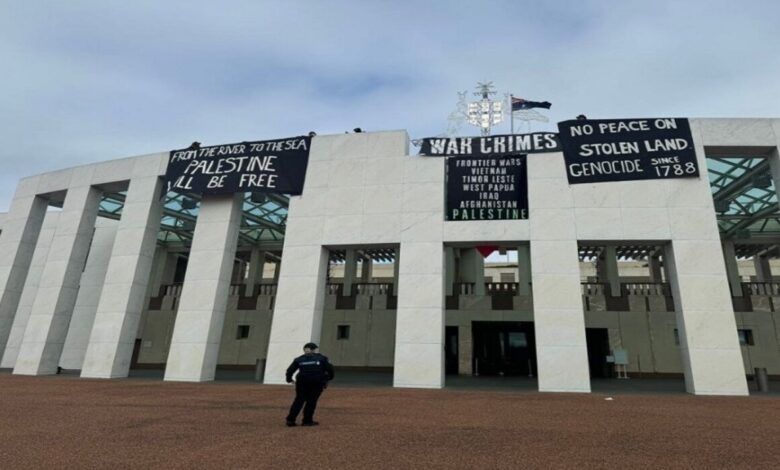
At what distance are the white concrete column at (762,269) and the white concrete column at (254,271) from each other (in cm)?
3854

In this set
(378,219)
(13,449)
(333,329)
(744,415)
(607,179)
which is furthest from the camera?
(333,329)

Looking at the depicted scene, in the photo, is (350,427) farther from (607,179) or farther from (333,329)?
(333,329)

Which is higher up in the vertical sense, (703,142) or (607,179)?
(703,142)

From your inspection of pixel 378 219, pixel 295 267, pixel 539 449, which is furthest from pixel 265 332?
pixel 539 449

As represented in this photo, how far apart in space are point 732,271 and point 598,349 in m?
11.2

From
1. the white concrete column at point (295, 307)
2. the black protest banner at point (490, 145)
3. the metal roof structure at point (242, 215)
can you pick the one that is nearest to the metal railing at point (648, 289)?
the black protest banner at point (490, 145)

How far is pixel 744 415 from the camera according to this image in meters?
10.1

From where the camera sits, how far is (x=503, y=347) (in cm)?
2695

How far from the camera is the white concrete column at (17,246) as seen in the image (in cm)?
2253

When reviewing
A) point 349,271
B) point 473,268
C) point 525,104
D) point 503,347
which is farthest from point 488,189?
point 349,271

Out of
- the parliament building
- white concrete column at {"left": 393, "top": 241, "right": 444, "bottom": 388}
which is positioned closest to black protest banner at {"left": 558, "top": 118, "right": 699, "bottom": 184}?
the parliament building

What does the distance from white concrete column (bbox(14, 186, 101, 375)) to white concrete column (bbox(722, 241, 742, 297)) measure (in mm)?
38758

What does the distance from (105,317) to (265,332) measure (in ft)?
41.0

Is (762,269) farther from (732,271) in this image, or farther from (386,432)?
(386,432)
